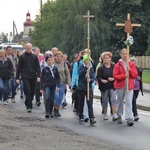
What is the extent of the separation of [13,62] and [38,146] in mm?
10038

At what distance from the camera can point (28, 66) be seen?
14180mm

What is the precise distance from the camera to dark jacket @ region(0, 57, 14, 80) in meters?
16.1

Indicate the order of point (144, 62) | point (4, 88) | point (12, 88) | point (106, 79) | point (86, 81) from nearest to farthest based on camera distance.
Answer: point (86, 81) → point (106, 79) → point (4, 88) → point (12, 88) → point (144, 62)

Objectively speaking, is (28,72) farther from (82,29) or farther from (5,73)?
(82,29)

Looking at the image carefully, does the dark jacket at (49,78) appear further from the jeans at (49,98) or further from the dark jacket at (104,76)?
the dark jacket at (104,76)

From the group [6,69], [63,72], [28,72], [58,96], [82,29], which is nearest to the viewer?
[58,96]

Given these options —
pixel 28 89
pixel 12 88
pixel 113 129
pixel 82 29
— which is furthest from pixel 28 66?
pixel 82 29

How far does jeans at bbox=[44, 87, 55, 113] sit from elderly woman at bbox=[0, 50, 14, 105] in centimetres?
314

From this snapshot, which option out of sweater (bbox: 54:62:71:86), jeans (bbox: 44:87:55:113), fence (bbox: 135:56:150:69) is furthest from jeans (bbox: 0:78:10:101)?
fence (bbox: 135:56:150:69)

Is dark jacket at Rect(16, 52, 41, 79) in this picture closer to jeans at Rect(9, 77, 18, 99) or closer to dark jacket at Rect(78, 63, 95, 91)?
dark jacket at Rect(78, 63, 95, 91)

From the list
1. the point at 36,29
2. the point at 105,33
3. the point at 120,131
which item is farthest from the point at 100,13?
the point at 120,131

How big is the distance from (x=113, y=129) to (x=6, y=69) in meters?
Result: 5.73

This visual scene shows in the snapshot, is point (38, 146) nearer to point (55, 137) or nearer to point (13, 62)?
point (55, 137)

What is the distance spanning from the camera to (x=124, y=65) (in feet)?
40.0
